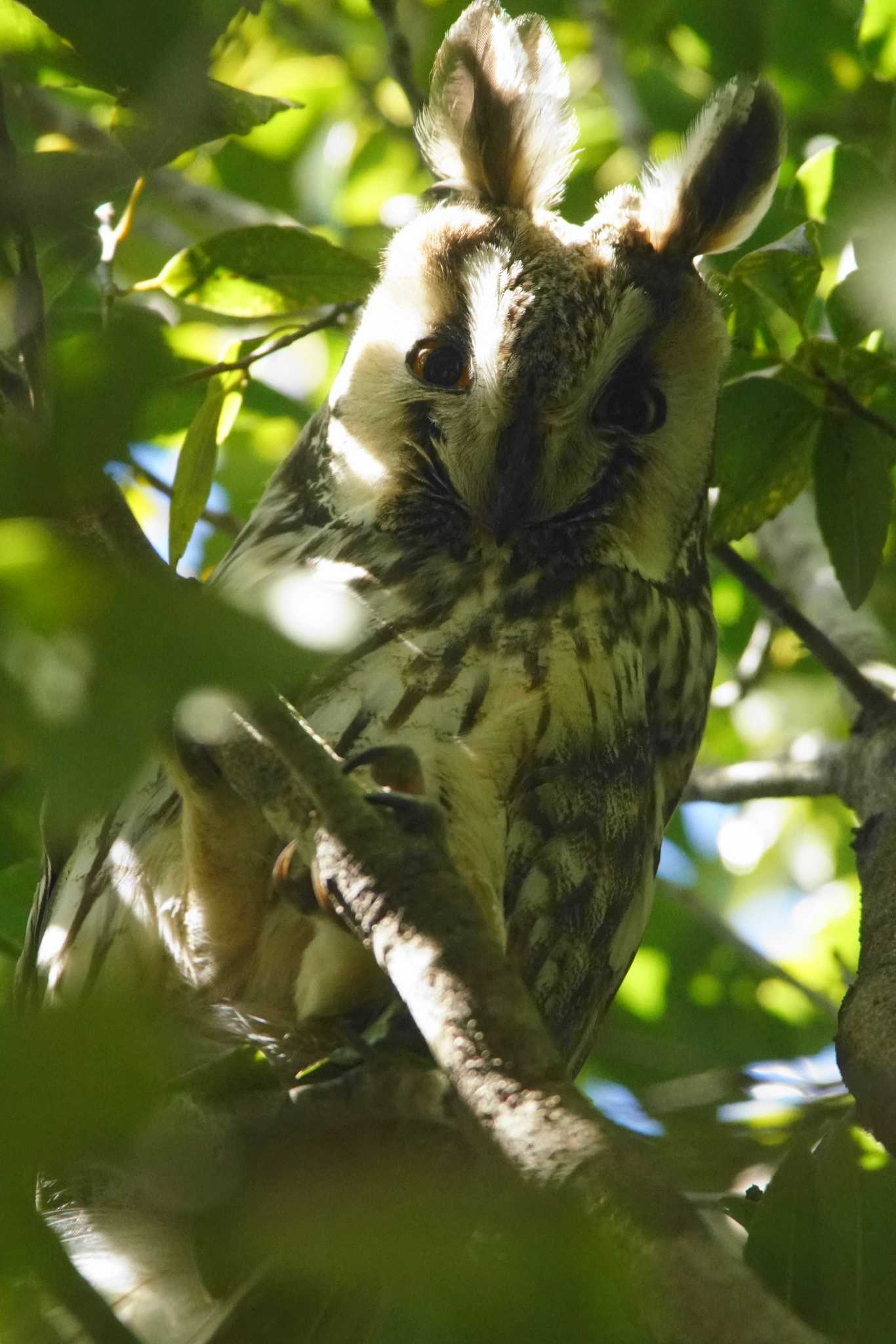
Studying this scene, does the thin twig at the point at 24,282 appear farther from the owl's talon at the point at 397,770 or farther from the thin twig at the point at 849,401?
the thin twig at the point at 849,401

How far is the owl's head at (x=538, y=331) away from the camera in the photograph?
7.58 ft

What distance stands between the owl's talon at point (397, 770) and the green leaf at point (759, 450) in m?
0.86


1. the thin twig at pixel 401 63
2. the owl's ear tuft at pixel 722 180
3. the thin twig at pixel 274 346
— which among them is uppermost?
the thin twig at pixel 401 63

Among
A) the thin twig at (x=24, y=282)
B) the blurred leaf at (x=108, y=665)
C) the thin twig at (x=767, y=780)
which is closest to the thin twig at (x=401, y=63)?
the thin twig at (x=767, y=780)

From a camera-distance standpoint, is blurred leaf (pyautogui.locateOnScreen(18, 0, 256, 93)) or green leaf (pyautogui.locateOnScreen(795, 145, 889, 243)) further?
green leaf (pyautogui.locateOnScreen(795, 145, 889, 243))

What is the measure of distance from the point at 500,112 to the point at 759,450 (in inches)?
30.8

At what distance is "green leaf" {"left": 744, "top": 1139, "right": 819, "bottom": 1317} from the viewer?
1476 millimetres

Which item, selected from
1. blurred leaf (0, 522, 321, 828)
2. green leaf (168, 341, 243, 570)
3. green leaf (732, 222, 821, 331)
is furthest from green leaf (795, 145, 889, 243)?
blurred leaf (0, 522, 321, 828)

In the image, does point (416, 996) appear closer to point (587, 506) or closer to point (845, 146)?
point (587, 506)

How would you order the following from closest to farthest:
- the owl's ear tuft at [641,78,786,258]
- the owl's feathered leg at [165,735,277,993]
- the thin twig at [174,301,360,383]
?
the owl's feathered leg at [165,735,277,993] → the thin twig at [174,301,360,383] → the owl's ear tuft at [641,78,786,258]

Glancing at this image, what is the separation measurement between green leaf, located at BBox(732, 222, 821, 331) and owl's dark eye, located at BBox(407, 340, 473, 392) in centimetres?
47

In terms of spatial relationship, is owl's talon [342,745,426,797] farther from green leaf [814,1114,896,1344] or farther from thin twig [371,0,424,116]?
thin twig [371,0,424,116]

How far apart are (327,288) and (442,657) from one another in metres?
0.73

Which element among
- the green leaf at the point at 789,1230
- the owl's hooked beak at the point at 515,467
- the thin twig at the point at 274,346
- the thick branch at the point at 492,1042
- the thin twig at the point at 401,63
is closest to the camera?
the thick branch at the point at 492,1042
